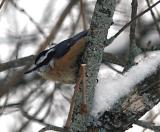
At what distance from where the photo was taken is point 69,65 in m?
1.78

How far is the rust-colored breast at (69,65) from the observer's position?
170 cm

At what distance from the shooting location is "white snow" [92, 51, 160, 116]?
1333 mm

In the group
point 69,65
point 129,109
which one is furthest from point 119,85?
Result: point 69,65

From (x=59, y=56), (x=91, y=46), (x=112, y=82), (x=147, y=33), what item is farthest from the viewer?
(x=147, y=33)

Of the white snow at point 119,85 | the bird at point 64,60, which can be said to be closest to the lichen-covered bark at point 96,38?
the white snow at point 119,85

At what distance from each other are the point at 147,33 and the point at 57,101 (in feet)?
2.87

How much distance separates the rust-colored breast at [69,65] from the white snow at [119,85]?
0.30 m

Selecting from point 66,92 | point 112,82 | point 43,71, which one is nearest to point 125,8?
point 66,92

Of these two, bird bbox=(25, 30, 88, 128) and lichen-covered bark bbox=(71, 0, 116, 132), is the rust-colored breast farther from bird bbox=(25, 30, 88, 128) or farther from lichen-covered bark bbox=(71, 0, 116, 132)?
lichen-covered bark bbox=(71, 0, 116, 132)

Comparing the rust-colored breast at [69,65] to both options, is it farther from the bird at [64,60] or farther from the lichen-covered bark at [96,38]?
the lichen-covered bark at [96,38]

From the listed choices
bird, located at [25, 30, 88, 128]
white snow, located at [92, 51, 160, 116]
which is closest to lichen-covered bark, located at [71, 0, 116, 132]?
white snow, located at [92, 51, 160, 116]

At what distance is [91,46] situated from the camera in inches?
50.3

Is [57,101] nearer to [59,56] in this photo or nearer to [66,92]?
[66,92]

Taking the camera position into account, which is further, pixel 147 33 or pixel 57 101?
pixel 147 33
